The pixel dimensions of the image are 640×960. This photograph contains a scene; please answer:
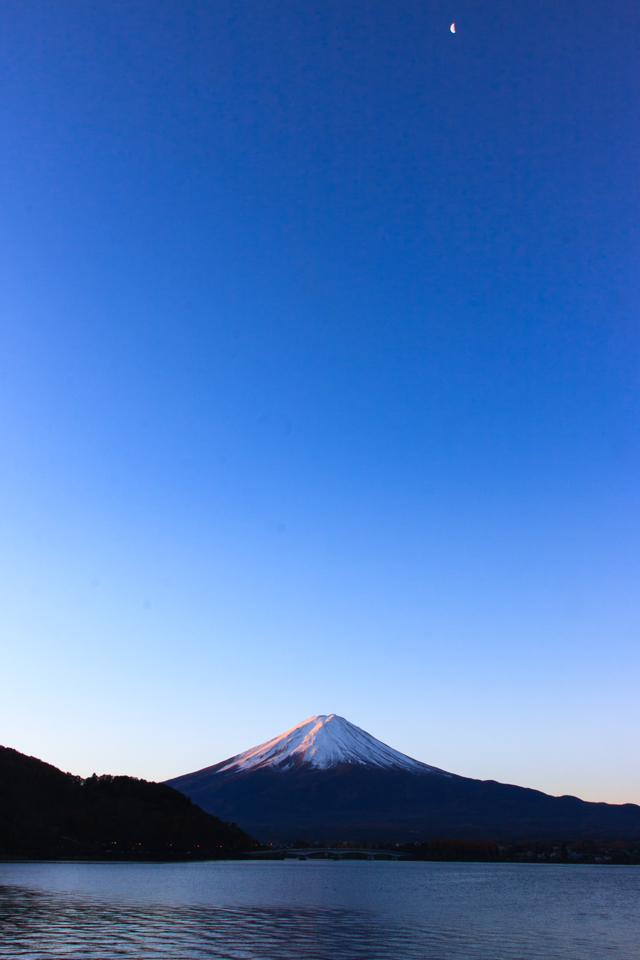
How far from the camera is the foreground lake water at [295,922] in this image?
35688 mm

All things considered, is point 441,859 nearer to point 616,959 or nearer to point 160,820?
point 160,820

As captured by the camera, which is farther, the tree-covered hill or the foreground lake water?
the tree-covered hill

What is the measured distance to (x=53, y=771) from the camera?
157 metres

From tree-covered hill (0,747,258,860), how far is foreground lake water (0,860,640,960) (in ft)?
168

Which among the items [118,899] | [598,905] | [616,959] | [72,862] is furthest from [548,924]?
[72,862]

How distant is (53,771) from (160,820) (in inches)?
1018

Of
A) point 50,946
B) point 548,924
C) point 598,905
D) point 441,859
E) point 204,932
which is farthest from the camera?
point 441,859

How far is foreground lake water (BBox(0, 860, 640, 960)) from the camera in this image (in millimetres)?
35688

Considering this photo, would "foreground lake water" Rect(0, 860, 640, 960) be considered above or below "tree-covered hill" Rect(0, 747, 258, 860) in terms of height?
below

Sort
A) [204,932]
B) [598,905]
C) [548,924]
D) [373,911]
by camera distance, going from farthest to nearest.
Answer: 1. [598,905]
2. [373,911]
3. [548,924]
4. [204,932]

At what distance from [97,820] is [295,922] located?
11731 centimetres

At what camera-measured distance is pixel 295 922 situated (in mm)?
48406

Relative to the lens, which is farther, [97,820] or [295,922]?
[97,820]

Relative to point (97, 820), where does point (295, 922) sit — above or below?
below
